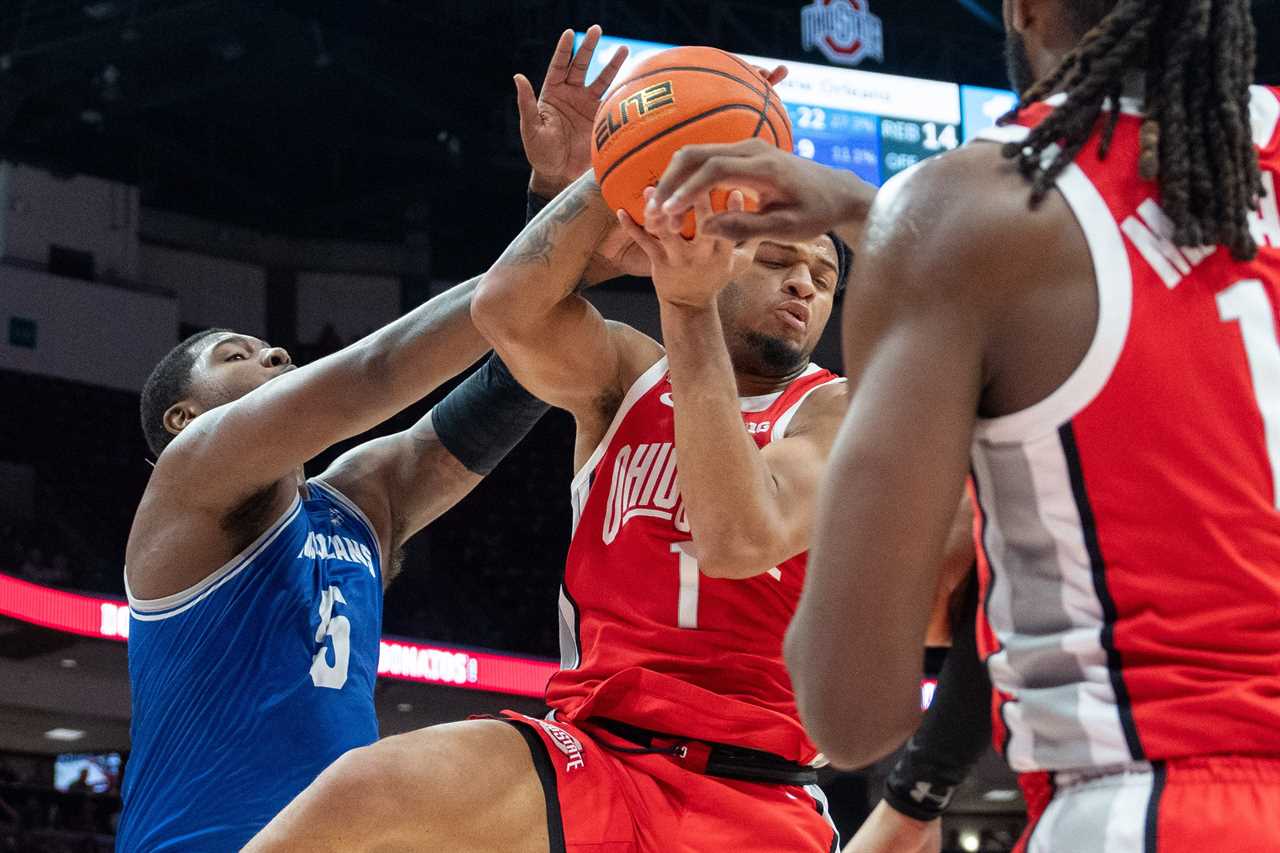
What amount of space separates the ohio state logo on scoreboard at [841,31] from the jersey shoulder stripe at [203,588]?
13976mm

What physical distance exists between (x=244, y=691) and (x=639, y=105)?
1.74 metres

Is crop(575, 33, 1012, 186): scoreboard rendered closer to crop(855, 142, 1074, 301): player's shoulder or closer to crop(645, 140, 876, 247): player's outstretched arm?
crop(645, 140, 876, 247): player's outstretched arm

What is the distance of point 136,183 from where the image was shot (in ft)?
64.4

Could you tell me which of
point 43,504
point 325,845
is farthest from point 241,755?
point 43,504

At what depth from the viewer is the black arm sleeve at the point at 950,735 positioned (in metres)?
1.84

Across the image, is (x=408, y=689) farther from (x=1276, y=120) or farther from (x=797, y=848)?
(x=1276, y=120)

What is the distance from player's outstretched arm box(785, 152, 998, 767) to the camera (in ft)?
4.79

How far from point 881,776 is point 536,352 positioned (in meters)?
15.9

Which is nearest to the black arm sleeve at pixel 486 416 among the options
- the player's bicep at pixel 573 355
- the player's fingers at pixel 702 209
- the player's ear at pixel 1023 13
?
the player's bicep at pixel 573 355

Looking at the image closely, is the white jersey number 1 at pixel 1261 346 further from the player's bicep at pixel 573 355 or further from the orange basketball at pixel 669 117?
the player's bicep at pixel 573 355

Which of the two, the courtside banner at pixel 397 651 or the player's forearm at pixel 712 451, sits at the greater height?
the player's forearm at pixel 712 451

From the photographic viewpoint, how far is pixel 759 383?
3.38 meters

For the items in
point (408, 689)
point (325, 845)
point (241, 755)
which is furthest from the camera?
point (408, 689)

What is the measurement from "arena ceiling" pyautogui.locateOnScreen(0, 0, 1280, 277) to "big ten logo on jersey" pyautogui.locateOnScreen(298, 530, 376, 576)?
1281cm
